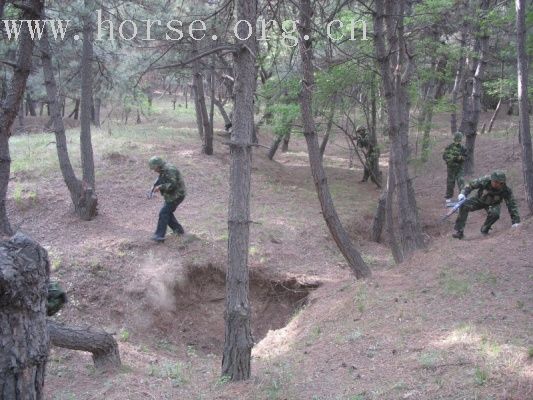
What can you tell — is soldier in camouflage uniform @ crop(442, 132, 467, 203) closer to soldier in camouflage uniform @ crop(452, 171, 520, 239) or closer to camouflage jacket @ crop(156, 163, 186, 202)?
soldier in camouflage uniform @ crop(452, 171, 520, 239)

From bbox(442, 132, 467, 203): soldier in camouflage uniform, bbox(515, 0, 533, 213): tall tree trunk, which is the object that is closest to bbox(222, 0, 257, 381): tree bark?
bbox(515, 0, 533, 213): tall tree trunk

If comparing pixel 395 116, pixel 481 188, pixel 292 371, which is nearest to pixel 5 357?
pixel 292 371

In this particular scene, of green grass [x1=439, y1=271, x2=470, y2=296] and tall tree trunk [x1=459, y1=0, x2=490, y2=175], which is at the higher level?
tall tree trunk [x1=459, y1=0, x2=490, y2=175]

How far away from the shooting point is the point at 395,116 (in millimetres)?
10242

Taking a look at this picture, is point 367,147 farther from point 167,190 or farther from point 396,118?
point 167,190

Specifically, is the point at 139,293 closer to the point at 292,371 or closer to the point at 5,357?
the point at 292,371

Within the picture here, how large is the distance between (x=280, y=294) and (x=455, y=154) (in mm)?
6988

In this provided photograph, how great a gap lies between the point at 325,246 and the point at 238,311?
284 inches

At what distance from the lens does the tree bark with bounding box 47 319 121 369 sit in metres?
7.01

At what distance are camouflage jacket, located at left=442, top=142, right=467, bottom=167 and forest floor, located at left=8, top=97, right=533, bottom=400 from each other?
1624mm

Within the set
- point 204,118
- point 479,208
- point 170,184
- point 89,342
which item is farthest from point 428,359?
point 204,118

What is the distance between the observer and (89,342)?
7285mm

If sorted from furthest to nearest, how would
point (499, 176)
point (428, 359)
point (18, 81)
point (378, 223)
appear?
point (378, 223), point (499, 176), point (18, 81), point (428, 359)

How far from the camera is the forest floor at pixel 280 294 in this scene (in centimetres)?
642
